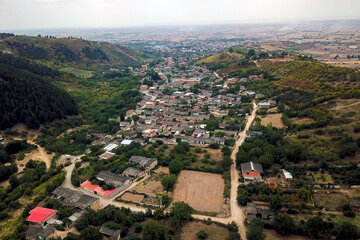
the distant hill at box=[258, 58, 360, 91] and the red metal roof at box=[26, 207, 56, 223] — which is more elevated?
the distant hill at box=[258, 58, 360, 91]

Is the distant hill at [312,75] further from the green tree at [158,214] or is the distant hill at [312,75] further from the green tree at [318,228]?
the green tree at [158,214]

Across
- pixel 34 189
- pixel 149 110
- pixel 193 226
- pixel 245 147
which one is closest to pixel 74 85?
pixel 149 110

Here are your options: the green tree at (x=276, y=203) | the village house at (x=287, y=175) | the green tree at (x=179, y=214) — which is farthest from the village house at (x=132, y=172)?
the village house at (x=287, y=175)

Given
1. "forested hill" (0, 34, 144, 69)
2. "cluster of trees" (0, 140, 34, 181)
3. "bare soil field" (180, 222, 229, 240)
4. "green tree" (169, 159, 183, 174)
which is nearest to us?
"bare soil field" (180, 222, 229, 240)

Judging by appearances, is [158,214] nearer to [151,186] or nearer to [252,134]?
[151,186]

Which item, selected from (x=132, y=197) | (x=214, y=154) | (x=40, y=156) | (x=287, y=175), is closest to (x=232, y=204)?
(x=287, y=175)

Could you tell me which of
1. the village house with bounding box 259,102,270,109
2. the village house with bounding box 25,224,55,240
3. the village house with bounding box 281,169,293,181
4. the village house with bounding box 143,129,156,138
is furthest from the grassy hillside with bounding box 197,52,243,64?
the village house with bounding box 25,224,55,240

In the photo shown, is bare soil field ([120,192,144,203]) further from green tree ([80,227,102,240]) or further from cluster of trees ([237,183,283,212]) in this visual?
cluster of trees ([237,183,283,212])

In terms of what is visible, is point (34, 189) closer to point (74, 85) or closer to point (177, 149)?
point (177, 149)
